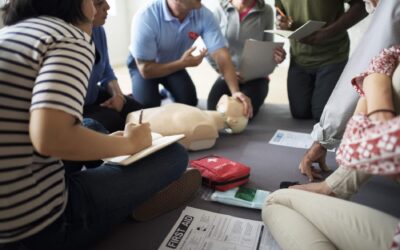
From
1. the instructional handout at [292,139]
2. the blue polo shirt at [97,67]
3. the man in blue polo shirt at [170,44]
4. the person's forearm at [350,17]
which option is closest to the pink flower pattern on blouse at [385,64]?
the instructional handout at [292,139]

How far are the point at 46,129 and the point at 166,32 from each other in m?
1.33

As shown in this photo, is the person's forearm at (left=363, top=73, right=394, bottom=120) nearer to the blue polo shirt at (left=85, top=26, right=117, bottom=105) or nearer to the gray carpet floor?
the gray carpet floor

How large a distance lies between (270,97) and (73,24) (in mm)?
1947

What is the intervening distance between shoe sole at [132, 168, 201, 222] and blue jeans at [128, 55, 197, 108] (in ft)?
3.05

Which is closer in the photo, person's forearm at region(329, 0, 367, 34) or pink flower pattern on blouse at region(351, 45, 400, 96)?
pink flower pattern on blouse at region(351, 45, 400, 96)

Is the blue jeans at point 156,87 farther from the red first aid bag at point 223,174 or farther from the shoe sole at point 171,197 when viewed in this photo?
the shoe sole at point 171,197

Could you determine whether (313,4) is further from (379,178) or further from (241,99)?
(379,178)

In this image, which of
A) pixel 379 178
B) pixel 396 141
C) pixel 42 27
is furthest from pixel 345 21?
pixel 42 27

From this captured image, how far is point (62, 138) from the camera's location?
571mm

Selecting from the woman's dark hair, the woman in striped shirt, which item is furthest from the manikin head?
the woman's dark hair

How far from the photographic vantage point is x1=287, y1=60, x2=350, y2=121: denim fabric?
1780 mm

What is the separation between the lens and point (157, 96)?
195cm

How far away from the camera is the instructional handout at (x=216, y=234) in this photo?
0.86 m

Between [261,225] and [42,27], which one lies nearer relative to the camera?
[42,27]
